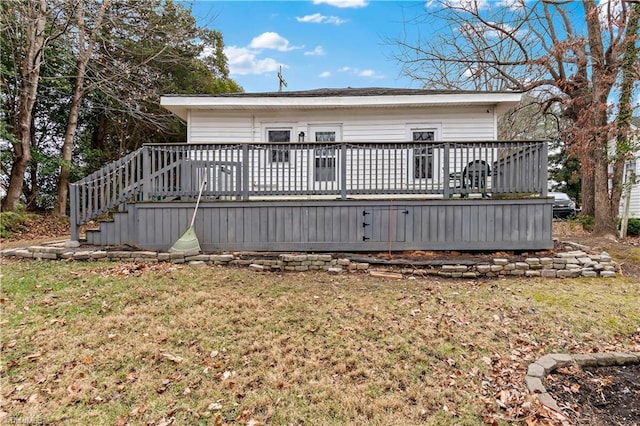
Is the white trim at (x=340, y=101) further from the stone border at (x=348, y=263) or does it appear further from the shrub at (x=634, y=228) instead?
the shrub at (x=634, y=228)

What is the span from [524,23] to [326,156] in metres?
10.1

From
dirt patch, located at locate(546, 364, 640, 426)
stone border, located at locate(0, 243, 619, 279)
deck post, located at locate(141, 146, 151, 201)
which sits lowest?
dirt patch, located at locate(546, 364, 640, 426)

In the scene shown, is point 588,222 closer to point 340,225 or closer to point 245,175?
point 340,225

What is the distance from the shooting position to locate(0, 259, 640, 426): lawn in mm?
2404

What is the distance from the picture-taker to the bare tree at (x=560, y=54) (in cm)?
914

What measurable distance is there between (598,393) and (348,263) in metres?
3.44

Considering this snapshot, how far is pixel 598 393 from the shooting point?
108 inches

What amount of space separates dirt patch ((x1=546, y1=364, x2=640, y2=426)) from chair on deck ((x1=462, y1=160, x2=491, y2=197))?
3.24 m

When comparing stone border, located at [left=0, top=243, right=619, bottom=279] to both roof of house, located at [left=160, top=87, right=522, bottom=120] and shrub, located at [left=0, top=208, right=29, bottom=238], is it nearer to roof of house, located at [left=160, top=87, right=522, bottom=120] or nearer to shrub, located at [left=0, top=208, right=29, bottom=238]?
shrub, located at [left=0, top=208, right=29, bottom=238]

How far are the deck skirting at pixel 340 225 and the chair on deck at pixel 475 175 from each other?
0.76 ft

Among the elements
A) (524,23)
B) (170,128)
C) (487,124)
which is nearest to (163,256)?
(487,124)

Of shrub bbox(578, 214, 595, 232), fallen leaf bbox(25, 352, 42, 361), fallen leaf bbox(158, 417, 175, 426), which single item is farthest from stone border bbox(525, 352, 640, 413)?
shrub bbox(578, 214, 595, 232)

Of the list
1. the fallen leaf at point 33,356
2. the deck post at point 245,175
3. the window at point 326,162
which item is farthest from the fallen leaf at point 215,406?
the window at point 326,162

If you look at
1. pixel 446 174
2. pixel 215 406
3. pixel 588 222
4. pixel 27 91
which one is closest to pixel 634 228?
pixel 588 222
